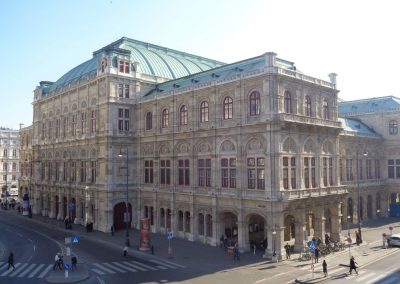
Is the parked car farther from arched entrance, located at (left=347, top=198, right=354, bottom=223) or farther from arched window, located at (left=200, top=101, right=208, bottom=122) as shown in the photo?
arched window, located at (left=200, top=101, right=208, bottom=122)

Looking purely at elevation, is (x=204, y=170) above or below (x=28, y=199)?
above

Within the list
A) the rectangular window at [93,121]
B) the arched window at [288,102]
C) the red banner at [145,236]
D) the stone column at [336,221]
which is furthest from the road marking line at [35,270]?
the stone column at [336,221]

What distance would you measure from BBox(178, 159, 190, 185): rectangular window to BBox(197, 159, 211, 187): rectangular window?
230cm

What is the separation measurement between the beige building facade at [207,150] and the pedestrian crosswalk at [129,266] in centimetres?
935

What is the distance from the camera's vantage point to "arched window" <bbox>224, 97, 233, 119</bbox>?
45219 mm

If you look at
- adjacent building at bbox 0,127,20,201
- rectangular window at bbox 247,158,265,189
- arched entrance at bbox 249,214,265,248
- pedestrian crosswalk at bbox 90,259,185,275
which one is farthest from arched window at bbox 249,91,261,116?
adjacent building at bbox 0,127,20,201

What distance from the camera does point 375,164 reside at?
234 feet

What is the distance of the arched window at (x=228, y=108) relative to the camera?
1780 inches

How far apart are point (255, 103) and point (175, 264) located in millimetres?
19299

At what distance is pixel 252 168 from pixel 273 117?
20.9ft

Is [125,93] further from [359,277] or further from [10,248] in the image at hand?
[359,277]

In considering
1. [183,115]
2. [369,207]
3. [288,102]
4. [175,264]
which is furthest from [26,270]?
[369,207]

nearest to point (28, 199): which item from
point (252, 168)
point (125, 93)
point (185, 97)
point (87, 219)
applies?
point (87, 219)

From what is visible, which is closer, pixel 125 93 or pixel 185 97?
pixel 185 97
